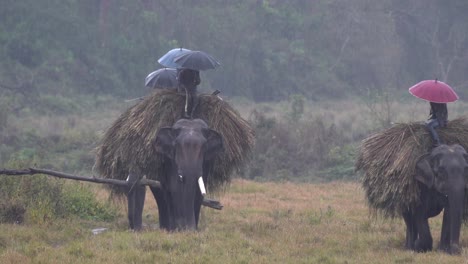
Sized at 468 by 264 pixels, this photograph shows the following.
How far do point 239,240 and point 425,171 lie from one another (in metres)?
2.48

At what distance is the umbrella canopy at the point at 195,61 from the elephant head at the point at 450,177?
335cm

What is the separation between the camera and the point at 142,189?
45.6ft

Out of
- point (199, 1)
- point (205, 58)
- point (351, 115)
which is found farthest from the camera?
point (199, 1)

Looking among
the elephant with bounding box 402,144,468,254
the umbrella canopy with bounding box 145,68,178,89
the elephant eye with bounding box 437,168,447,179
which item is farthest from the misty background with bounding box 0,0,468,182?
the elephant eye with bounding box 437,168,447,179

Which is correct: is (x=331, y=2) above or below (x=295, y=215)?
above

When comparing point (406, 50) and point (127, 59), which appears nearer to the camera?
point (127, 59)

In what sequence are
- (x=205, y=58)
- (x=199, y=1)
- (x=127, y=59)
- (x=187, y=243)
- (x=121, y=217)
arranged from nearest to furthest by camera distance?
(x=187, y=243) → (x=205, y=58) → (x=121, y=217) → (x=127, y=59) → (x=199, y=1)

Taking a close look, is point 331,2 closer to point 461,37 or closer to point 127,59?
point 461,37

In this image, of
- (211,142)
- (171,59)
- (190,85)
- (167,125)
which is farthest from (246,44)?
(211,142)

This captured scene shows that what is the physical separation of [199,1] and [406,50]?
11.0 meters

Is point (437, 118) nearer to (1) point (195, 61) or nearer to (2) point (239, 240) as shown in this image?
(2) point (239, 240)

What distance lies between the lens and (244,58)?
44031mm

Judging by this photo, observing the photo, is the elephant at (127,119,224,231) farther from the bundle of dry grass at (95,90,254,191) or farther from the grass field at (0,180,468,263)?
the grass field at (0,180,468,263)

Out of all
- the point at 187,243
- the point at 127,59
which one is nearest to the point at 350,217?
Answer: the point at 187,243
